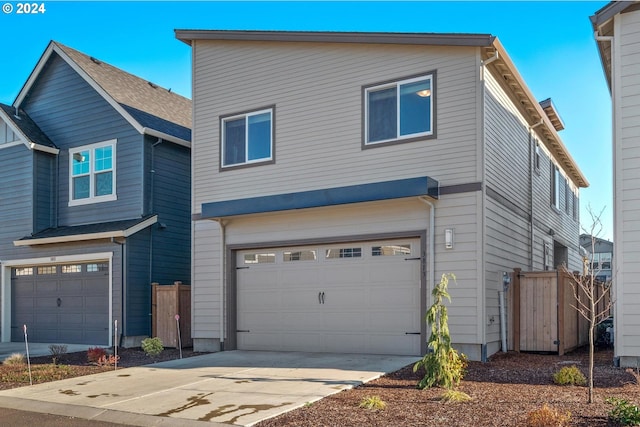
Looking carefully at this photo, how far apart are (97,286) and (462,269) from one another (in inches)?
376

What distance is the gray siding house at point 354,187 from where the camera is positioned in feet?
36.7

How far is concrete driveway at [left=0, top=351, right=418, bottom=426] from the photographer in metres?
7.67

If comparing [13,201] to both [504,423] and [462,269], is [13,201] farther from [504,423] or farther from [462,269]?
[504,423]

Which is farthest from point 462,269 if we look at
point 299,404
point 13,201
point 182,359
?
point 13,201

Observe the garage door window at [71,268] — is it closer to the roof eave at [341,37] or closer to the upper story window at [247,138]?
the upper story window at [247,138]

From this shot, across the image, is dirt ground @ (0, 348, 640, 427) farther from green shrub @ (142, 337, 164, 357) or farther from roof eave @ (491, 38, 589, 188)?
roof eave @ (491, 38, 589, 188)

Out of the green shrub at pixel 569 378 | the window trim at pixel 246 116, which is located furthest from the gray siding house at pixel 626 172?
the window trim at pixel 246 116

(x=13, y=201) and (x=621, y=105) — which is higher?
(x=621, y=105)

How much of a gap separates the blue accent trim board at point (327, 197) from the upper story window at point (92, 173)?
3.83 metres

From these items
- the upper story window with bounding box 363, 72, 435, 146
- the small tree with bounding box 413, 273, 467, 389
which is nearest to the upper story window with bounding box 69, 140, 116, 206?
the upper story window with bounding box 363, 72, 435, 146

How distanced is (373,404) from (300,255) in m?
5.86

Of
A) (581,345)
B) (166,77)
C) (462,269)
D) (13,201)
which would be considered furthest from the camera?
(166,77)

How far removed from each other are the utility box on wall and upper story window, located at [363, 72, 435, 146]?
6046 millimetres

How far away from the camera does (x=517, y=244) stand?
535 inches
